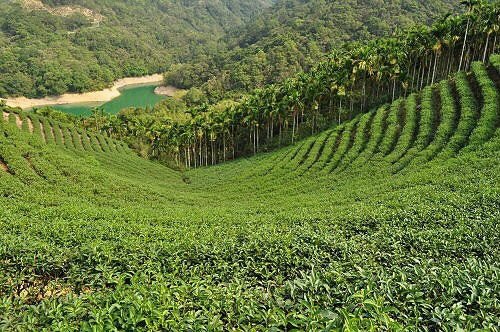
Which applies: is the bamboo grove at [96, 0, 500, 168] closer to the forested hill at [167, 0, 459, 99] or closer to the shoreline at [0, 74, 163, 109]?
the forested hill at [167, 0, 459, 99]

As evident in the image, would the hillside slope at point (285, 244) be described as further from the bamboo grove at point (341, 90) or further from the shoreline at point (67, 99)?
the shoreline at point (67, 99)

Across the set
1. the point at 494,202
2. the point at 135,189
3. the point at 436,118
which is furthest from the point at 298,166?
the point at 494,202

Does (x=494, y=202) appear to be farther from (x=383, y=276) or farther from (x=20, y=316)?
(x=20, y=316)

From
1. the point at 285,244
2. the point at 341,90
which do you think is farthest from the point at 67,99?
the point at 285,244

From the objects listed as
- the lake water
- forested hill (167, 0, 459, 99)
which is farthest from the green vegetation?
the lake water

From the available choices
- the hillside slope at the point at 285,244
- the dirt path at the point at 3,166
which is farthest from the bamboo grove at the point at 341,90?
the dirt path at the point at 3,166

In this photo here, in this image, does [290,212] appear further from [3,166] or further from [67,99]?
[67,99]
